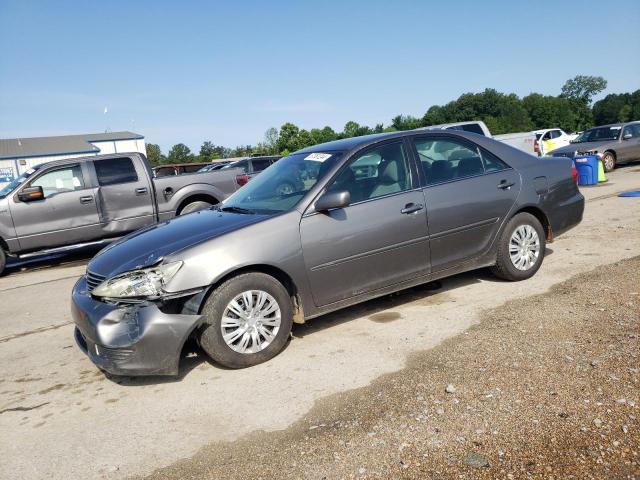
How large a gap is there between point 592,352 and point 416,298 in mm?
1867

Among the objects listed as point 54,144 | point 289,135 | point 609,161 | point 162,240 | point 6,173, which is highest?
point 54,144

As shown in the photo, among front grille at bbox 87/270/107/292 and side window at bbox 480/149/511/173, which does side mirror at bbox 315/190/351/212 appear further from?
side window at bbox 480/149/511/173

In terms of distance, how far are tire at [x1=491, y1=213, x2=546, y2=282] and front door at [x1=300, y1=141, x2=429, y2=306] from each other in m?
1.00

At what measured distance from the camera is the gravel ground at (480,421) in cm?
244

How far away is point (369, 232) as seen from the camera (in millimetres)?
4238

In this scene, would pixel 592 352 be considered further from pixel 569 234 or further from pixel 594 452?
pixel 569 234

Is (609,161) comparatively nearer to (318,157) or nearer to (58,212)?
(318,157)

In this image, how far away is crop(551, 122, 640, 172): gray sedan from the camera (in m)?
16.2

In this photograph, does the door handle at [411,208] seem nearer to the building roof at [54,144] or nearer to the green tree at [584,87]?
the building roof at [54,144]

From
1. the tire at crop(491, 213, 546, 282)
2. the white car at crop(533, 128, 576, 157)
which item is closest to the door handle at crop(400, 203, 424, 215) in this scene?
the tire at crop(491, 213, 546, 282)

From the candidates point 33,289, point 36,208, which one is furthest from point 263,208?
point 36,208

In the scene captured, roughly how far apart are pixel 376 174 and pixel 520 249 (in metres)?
1.83

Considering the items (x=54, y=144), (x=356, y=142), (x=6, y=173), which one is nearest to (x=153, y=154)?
(x=54, y=144)

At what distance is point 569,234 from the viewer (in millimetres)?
7238
